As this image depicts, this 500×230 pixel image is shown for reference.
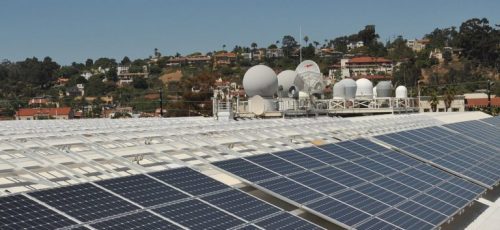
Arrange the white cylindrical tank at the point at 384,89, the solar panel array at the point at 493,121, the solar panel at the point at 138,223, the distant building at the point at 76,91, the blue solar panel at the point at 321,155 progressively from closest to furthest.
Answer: the solar panel at the point at 138,223 → the blue solar panel at the point at 321,155 → the solar panel array at the point at 493,121 → the white cylindrical tank at the point at 384,89 → the distant building at the point at 76,91

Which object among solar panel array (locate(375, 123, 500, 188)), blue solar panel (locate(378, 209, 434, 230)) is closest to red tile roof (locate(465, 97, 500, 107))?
solar panel array (locate(375, 123, 500, 188))

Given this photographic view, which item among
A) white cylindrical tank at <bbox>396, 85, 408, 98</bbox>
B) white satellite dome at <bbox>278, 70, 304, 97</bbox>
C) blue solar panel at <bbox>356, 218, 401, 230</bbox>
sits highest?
white satellite dome at <bbox>278, 70, 304, 97</bbox>

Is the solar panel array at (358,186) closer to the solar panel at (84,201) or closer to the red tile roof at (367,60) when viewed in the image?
the solar panel at (84,201)

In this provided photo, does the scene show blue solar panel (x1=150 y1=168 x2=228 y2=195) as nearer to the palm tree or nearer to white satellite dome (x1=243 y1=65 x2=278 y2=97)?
white satellite dome (x1=243 y1=65 x2=278 y2=97)

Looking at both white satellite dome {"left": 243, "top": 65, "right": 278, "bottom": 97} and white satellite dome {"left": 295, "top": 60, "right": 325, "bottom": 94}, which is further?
white satellite dome {"left": 295, "top": 60, "right": 325, "bottom": 94}

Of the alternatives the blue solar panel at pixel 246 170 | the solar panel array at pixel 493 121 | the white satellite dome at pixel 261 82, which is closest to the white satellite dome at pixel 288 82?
the white satellite dome at pixel 261 82

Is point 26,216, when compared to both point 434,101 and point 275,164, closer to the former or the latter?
point 275,164
